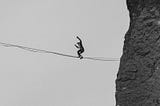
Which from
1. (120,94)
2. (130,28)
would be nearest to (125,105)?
(120,94)

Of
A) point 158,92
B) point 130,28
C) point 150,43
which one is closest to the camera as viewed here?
point 158,92

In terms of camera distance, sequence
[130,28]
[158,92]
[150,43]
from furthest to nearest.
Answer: [130,28] → [150,43] → [158,92]

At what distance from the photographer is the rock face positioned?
32188 millimetres

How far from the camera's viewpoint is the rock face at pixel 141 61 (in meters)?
32.2

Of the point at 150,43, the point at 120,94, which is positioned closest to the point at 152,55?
the point at 150,43

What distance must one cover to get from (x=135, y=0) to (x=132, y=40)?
2962 mm

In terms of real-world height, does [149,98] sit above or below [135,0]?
below

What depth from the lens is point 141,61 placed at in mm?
33312

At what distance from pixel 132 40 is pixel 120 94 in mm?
3541

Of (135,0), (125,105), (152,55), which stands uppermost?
(135,0)

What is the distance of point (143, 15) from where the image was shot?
3494cm

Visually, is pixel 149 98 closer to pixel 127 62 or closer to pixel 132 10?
pixel 127 62

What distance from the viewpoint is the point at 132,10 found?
119 feet

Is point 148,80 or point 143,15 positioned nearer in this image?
point 148,80
